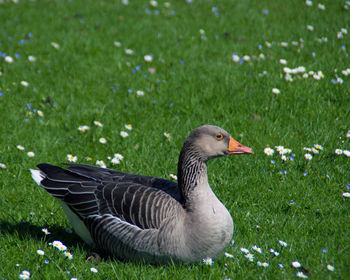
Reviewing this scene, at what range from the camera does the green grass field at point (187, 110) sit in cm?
434

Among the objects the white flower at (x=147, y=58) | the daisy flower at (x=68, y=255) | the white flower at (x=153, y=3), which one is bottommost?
the daisy flower at (x=68, y=255)

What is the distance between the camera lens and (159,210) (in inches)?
165

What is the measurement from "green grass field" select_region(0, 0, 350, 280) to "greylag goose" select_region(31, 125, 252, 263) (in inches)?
7.5

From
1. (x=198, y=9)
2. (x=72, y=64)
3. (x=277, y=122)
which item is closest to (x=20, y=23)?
(x=72, y=64)

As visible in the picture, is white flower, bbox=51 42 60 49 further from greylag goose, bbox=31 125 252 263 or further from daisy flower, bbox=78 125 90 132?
greylag goose, bbox=31 125 252 263

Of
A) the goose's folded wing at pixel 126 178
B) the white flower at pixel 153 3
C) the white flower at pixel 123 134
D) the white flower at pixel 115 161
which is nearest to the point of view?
the goose's folded wing at pixel 126 178

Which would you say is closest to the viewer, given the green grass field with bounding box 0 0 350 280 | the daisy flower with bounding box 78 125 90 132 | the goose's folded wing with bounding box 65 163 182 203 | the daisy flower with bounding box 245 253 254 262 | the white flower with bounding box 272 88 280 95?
the daisy flower with bounding box 245 253 254 262

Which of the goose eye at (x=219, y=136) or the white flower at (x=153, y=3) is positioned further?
the white flower at (x=153, y=3)

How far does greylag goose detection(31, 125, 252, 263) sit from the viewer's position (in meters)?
4.05

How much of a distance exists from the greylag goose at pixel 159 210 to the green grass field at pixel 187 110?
0.19 meters

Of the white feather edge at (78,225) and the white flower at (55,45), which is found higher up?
the white flower at (55,45)

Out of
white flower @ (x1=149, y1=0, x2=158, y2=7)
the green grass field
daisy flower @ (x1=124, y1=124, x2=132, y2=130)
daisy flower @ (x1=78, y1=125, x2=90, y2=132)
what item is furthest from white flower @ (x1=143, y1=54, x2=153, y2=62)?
white flower @ (x1=149, y1=0, x2=158, y2=7)

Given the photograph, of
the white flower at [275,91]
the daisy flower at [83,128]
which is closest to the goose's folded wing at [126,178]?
the daisy flower at [83,128]

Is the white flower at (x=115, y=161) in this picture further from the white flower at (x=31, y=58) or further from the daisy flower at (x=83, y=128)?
the white flower at (x=31, y=58)
